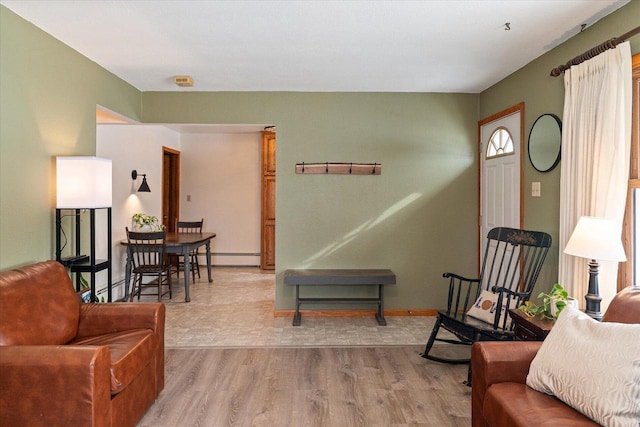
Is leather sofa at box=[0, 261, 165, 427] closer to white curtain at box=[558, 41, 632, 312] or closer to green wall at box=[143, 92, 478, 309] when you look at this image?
green wall at box=[143, 92, 478, 309]

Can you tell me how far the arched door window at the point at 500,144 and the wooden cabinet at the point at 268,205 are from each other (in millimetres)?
4013

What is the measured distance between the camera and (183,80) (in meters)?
4.10

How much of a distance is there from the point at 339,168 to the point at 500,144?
5.40 feet

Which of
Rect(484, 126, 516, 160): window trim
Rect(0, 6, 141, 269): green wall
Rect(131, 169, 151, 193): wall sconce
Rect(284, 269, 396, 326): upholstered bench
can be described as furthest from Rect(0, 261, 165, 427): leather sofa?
Rect(131, 169, 151, 193): wall sconce

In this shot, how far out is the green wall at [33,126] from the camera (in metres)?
2.66

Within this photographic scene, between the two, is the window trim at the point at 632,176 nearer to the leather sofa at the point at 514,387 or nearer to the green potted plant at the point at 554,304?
the green potted plant at the point at 554,304

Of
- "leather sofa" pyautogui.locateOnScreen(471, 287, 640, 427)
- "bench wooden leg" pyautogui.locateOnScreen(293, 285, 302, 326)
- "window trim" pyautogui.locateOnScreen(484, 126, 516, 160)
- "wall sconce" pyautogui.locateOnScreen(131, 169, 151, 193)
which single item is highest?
"window trim" pyautogui.locateOnScreen(484, 126, 516, 160)

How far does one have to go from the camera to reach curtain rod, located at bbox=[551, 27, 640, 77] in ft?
8.06

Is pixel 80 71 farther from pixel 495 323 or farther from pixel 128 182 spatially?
pixel 495 323

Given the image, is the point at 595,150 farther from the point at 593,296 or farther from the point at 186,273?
the point at 186,273

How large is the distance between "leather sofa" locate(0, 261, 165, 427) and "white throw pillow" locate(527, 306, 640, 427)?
194 centimetres

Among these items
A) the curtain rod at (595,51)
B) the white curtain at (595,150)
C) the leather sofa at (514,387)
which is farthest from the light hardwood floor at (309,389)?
the curtain rod at (595,51)

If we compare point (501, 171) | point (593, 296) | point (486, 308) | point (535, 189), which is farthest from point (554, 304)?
point (501, 171)

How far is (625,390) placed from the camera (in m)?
1.54
